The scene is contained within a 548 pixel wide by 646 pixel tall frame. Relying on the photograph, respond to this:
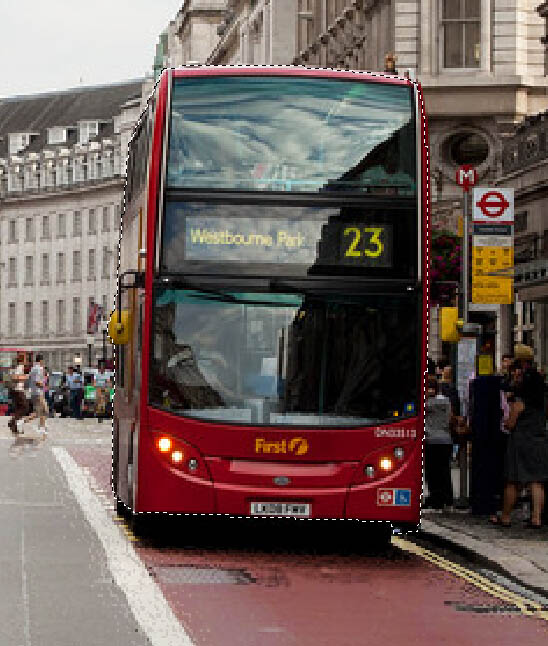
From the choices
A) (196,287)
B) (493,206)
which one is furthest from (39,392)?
(196,287)

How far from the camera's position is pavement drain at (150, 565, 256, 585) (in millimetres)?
14555

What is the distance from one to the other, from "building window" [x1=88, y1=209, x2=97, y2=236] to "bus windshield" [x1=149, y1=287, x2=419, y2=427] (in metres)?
120

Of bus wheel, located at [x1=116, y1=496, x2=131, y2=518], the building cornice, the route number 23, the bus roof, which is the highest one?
the building cornice

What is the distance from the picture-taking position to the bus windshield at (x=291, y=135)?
16953mm

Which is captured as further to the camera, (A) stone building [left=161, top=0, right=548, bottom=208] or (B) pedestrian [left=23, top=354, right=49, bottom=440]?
(B) pedestrian [left=23, top=354, right=49, bottom=440]

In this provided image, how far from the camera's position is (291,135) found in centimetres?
1712

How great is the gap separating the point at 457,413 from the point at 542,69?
81.8ft

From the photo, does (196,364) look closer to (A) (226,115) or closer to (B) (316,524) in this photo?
(A) (226,115)

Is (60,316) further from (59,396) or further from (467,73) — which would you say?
(467,73)

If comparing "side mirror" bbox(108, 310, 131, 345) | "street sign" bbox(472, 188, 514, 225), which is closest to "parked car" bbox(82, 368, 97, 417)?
"street sign" bbox(472, 188, 514, 225)

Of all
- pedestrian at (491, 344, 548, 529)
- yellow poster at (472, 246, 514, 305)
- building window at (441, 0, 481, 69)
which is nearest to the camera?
pedestrian at (491, 344, 548, 529)

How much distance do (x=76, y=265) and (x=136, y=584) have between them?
413ft

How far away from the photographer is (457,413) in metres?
24.0

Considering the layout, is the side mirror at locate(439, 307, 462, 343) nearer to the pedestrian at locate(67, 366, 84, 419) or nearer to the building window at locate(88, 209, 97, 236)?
the pedestrian at locate(67, 366, 84, 419)
